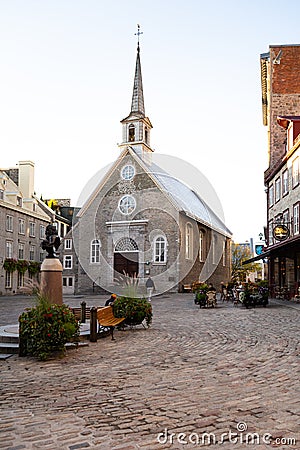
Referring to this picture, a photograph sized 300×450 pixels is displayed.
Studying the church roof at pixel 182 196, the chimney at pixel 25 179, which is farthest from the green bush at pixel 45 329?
the chimney at pixel 25 179

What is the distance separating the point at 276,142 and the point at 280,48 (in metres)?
6.20

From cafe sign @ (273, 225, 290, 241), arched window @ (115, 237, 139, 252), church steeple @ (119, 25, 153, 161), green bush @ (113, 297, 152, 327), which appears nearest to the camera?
green bush @ (113, 297, 152, 327)

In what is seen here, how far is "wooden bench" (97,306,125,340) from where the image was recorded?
1153 centimetres

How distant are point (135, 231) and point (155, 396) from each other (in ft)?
99.6

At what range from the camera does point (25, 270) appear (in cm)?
4503

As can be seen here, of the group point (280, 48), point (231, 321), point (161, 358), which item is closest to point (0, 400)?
point (161, 358)

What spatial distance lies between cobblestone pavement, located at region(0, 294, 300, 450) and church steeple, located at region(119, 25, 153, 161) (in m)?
29.6

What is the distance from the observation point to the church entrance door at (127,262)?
119ft

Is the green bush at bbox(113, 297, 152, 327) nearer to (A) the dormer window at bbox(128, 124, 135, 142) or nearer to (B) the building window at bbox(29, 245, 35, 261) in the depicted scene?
(A) the dormer window at bbox(128, 124, 135, 142)

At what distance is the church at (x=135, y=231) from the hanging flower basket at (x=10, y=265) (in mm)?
5323

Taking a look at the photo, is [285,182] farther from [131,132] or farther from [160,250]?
[131,132]

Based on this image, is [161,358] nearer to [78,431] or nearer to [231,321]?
[78,431]

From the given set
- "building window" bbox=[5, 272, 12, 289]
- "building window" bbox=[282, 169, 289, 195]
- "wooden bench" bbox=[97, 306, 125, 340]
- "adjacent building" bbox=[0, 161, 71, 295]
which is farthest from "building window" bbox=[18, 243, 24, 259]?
"wooden bench" bbox=[97, 306, 125, 340]

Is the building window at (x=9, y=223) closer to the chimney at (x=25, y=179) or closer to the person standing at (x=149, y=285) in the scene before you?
the chimney at (x=25, y=179)
